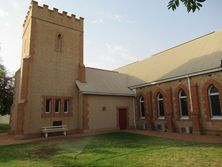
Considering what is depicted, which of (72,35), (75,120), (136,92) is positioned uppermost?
(72,35)

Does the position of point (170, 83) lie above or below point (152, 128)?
above

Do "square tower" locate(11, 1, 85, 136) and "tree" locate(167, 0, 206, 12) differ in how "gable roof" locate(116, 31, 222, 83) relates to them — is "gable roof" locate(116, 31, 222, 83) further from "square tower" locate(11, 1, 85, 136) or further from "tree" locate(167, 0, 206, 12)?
"tree" locate(167, 0, 206, 12)

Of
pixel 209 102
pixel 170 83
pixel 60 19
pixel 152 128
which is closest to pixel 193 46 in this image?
pixel 170 83

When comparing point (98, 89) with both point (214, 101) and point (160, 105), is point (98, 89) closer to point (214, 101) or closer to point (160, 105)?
point (160, 105)

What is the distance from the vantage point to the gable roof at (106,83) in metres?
21.0

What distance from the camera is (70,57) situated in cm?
2130

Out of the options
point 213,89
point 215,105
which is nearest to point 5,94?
point 213,89

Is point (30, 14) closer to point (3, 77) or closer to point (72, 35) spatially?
point (72, 35)

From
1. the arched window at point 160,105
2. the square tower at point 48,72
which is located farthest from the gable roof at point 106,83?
A: the arched window at point 160,105

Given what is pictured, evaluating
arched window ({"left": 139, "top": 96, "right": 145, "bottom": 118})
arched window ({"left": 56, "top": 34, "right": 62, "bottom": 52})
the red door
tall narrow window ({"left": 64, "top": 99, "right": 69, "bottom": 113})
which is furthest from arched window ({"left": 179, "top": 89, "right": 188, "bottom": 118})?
arched window ({"left": 56, "top": 34, "right": 62, "bottom": 52})

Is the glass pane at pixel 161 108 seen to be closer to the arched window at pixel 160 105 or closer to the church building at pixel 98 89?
the arched window at pixel 160 105

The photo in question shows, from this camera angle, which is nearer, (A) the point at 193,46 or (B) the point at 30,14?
(B) the point at 30,14

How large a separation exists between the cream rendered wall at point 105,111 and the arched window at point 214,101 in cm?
972

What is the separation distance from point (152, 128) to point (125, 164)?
14406 mm
